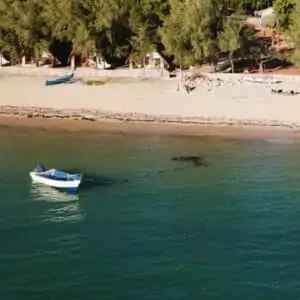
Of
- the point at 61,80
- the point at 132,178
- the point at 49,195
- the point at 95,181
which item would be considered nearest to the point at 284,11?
the point at 61,80

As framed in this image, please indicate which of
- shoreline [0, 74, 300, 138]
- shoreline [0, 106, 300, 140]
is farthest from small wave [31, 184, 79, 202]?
shoreline [0, 74, 300, 138]

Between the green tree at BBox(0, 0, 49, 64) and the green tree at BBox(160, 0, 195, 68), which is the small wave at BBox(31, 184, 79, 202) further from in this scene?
the green tree at BBox(0, 0, 49, 64)

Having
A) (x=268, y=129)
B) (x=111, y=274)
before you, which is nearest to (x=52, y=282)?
(x=111, y=274)

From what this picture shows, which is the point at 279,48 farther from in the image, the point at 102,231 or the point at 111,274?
the point at 111,274

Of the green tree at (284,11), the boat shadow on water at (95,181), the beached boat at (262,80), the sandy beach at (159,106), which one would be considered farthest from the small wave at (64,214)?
the green tree at (284,11)

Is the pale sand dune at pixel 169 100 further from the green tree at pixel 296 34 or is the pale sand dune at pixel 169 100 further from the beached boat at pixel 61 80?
the green tree at pixel 296 34

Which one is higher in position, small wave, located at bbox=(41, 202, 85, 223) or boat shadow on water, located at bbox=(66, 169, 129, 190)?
boat shadow on water, located at bbox=(66, 169, 129, 190)

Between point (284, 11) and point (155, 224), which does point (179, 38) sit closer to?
point (284, 11)
